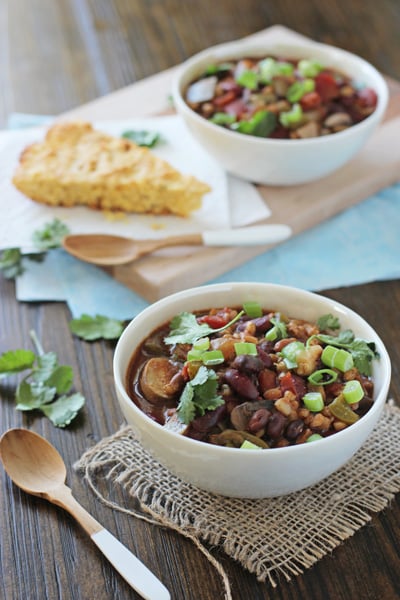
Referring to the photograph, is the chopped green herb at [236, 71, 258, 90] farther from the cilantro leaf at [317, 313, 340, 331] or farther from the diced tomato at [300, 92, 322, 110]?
the cilantro leaf at [317, 313, 340, 331]

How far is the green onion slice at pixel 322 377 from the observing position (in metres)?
2.32

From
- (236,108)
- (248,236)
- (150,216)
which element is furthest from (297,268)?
(236,108)

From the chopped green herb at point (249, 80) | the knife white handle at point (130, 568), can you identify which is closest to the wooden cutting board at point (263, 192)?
the chopped green herb at point (249, 80)

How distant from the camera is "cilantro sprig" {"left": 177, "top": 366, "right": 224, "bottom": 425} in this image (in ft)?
7.25

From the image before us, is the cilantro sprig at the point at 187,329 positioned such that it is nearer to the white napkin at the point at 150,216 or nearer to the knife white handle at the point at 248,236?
the knife white handle at the point at 248,236

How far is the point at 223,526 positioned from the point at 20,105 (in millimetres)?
3030

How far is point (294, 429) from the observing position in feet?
7.23

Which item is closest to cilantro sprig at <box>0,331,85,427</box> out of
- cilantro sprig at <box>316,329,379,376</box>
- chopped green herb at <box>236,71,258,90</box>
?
cilantro sprig at <box>316,329,379,376</box>

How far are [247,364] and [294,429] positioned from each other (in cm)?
22

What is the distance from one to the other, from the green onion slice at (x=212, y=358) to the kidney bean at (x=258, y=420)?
199 mm

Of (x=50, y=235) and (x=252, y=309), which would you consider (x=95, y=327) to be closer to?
(x=50, y=235)

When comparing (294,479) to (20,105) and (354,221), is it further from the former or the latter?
(20,105)

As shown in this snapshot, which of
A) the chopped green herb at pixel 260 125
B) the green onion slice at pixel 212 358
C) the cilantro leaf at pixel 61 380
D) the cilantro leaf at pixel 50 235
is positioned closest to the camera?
the green onion slice at pixel 212 358

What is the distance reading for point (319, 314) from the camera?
8.62ft
